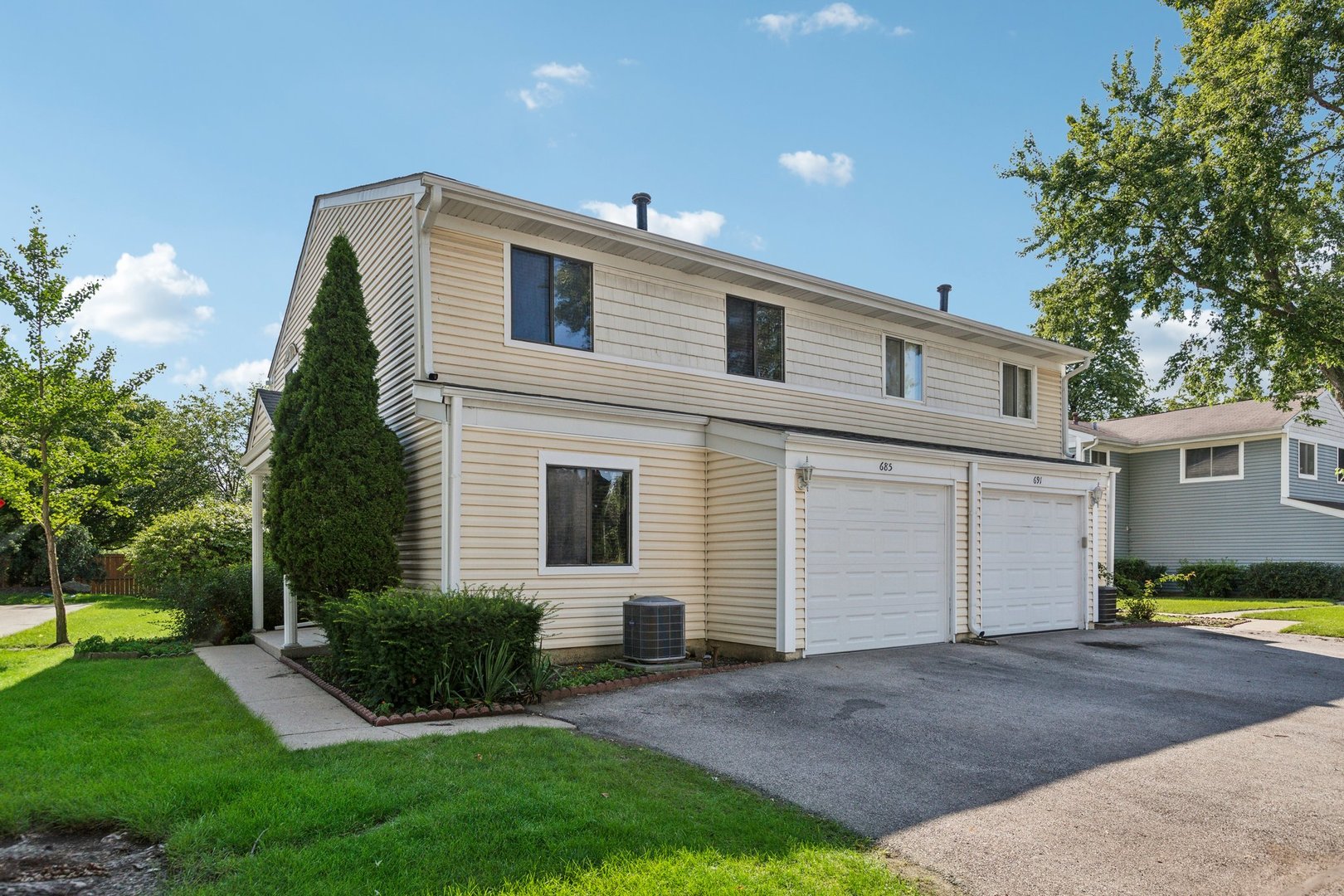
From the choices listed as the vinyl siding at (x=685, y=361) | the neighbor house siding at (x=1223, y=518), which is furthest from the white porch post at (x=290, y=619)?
the neighbor house siding at (x=1223, y=518)

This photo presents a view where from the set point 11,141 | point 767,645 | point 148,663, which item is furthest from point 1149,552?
point 11,141

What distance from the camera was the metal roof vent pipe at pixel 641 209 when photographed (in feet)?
41.1

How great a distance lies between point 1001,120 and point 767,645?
46.1 feet

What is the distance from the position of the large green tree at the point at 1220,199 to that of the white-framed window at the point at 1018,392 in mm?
4675

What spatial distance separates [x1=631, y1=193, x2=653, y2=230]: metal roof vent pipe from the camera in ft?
41.1

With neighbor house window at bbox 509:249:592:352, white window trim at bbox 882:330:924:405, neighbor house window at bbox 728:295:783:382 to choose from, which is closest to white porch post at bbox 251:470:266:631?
neighbor house window at bbox 509:249:592:352

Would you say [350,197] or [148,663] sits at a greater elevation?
[350,197]

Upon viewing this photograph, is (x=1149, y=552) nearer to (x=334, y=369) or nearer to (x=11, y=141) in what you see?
(x=334, y=369)

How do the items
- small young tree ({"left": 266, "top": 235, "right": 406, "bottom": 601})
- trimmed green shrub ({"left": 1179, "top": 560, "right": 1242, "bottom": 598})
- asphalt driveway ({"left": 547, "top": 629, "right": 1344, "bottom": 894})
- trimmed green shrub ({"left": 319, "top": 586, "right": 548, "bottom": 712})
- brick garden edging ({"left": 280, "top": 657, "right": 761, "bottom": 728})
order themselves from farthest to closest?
trimmed green shrub ({"left": 1179, "top": 560, "right": 1242, "bottom": 598}), small young tree ({"left": 266, "top": 235, "right": 406, "bottom": 601}), trimmed green shrub ({"left": 319, "top": 586, "right": 548, "bottom": 712}), brick garden edging ({"left": 280, "top": 657, "right": 761, "bottom": 728}), asphalt driveway ({"left": 547, "top": 629, "right": 1344, "bottom": 894})

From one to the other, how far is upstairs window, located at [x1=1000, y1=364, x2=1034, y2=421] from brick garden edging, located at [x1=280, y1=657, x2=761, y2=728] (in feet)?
30.3

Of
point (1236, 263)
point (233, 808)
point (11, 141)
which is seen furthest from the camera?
point (1236, 263)

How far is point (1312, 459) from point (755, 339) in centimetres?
2190

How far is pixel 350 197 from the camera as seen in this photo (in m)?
12.4

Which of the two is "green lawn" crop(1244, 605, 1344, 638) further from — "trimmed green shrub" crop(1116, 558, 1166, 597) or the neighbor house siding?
"trimmed green shrub" crop(1116, 558, 1166, 597)
